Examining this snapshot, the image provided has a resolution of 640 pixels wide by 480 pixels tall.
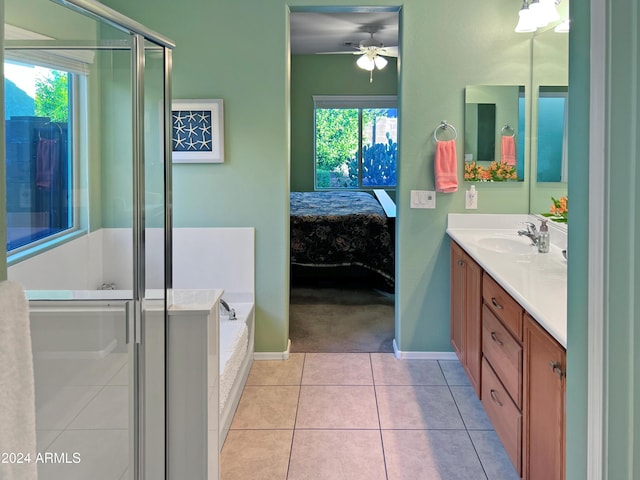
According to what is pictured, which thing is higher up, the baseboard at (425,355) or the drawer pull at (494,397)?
the drawer pull at (494,397)

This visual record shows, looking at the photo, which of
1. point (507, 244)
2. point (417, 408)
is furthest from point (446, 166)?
point (417, 408)

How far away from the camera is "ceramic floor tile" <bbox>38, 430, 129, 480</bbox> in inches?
66.6

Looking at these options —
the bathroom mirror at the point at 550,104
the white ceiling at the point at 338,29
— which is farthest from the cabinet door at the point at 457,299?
the white ceiling at the point at 338,29

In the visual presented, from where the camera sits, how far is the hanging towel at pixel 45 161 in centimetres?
168

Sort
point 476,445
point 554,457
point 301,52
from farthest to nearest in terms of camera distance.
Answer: point 301,52 < point 476,445 < point 554,457

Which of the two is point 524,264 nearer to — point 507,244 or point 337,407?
point 507,244

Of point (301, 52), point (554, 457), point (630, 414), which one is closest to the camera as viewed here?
point (630, 414)

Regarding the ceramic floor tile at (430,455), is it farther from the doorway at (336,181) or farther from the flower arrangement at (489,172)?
the flower arrangement at (489,172)

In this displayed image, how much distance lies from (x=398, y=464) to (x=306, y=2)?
9.16 ft

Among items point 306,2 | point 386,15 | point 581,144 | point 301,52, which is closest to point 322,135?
point 301,52

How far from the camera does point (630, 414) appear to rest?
1.10m

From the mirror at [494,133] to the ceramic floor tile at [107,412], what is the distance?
282 cm

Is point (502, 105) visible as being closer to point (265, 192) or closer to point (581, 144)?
point (265, 192)

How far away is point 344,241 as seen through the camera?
20.1ft
